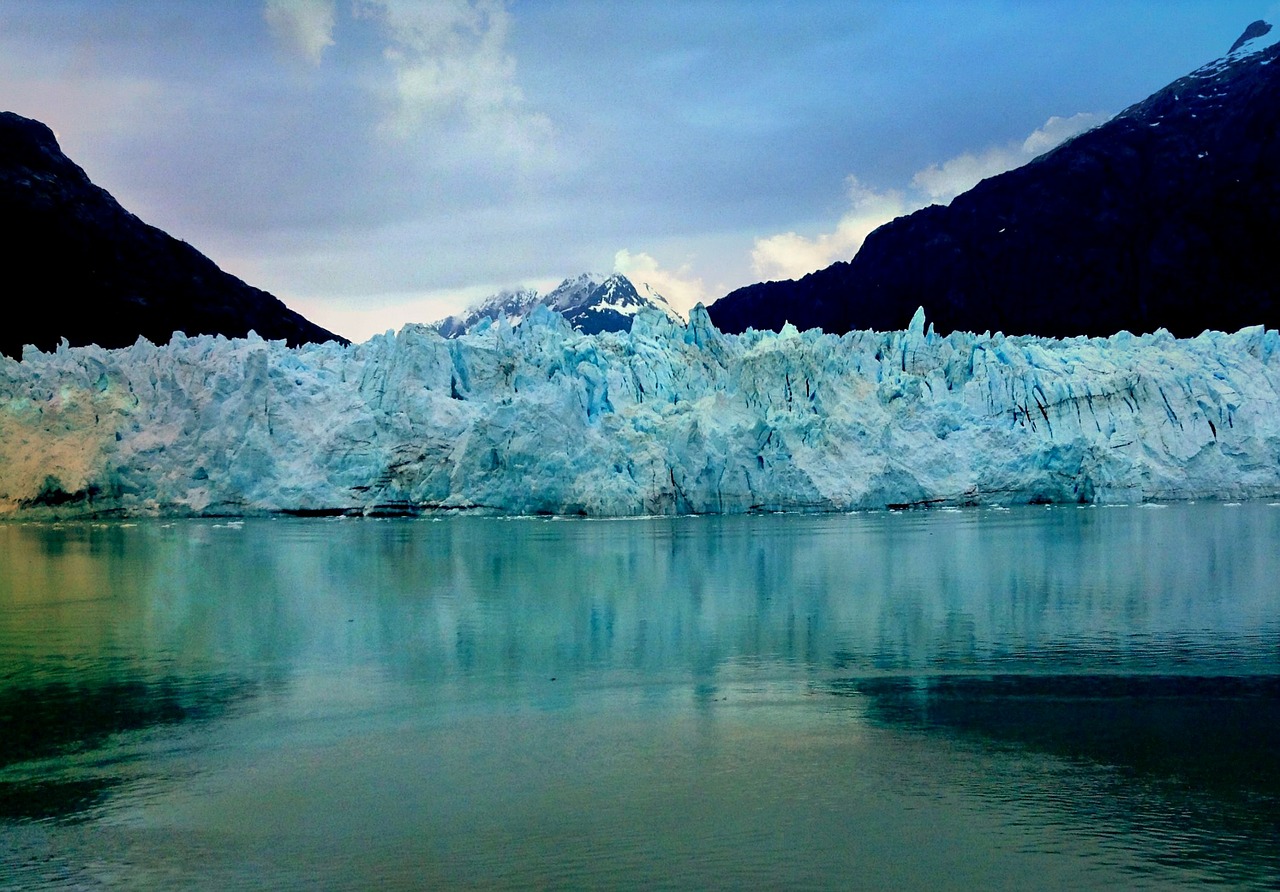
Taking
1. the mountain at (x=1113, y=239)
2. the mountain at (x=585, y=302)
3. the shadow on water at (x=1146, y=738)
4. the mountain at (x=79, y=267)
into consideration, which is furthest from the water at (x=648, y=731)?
the mountain at (x=585, y=302)

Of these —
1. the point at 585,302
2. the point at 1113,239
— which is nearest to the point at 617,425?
the point at 1113,239

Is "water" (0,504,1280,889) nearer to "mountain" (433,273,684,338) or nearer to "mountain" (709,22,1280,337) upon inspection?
"mountain" (709,22,1280,337)

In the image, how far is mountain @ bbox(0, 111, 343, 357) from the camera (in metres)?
44.9

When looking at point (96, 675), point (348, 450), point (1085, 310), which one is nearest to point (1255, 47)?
point (1085, 310)

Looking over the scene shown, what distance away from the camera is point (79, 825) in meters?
5.03

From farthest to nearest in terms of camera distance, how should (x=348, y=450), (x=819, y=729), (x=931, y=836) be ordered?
(x=348, y=450) < (x=819, y=729) < (x=931, y=836)

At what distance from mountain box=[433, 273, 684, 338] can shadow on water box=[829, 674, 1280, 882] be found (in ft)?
247

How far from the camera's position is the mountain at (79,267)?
4491cm

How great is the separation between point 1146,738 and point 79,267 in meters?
48.8

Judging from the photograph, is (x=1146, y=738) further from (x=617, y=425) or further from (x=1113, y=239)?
(x=1113, y=239)

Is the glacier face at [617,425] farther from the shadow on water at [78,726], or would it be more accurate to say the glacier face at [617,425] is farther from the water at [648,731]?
the shadow on water at [78,726]

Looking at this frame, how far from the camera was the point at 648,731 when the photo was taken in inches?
260

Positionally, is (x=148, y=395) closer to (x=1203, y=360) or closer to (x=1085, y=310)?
(x=1203, y=360)

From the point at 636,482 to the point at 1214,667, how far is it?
18049mm
